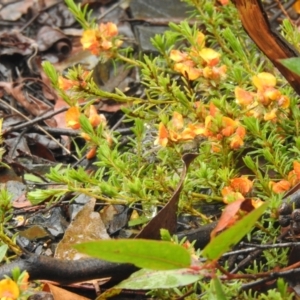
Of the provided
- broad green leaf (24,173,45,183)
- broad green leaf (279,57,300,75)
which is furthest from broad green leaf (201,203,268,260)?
broad green leaf (24,173,45,183)

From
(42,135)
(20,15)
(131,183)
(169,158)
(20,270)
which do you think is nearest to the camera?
(20,270)

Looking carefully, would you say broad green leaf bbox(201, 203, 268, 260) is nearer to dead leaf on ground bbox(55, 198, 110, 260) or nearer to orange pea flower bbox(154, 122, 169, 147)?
orange pea flower bbox(154, 122, 169, 147)

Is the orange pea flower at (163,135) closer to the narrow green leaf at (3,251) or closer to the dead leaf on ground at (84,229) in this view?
the dead leaf on ground at (84,229)

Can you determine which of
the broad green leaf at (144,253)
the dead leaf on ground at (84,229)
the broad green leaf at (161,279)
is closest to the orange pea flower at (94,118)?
the dead leaf on ground at (84,229)

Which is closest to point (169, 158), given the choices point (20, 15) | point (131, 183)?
point (131, 183)

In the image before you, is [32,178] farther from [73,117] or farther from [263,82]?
[263,82]

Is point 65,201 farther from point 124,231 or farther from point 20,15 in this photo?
point 20,15

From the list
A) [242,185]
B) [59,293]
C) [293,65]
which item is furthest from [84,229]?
[293,65]
